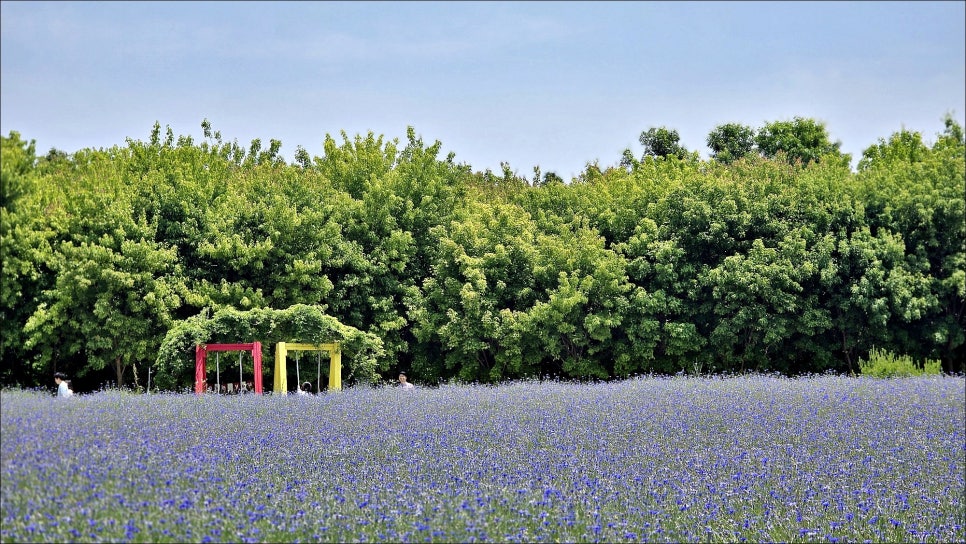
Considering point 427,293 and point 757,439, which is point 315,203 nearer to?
point 427,293

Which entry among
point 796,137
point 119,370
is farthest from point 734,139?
point 119,370

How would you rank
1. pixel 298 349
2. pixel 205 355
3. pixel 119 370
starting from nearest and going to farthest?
pixel 119 370 < pixel 205 355 < pixel 298 349

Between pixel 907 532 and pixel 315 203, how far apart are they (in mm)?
18747

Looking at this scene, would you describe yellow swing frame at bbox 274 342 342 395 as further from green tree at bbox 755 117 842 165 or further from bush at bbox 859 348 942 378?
green tree at bbox 755 117 842 165

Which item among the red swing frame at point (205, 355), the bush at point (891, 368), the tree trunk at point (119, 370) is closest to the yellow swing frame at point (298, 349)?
the red swing frame at point (205, 355)

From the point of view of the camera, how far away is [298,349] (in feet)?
58.5

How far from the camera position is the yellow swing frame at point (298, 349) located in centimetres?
1680

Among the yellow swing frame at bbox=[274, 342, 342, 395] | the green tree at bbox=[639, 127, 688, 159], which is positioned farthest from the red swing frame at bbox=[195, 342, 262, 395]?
the green tree at bbox=[639, 127, 688, 159]

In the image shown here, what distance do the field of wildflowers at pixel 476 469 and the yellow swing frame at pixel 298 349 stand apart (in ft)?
10.0

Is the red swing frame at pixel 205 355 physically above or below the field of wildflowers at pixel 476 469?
above

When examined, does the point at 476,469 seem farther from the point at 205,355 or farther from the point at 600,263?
the point at 600,263

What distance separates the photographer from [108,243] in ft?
51.5

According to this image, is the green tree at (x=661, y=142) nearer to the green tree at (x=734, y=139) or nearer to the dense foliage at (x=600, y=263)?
the green tree at (x=734, y=139)

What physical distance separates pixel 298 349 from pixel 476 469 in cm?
927
